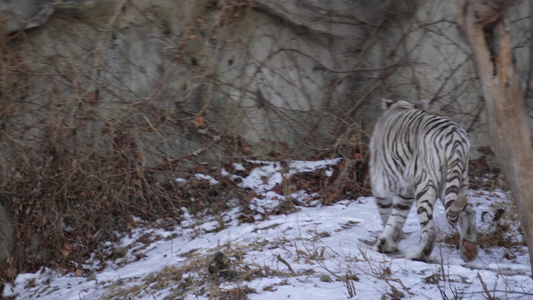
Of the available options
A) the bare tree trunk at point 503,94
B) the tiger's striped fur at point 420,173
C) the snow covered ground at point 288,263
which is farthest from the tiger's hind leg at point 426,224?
the bare tree trunk at point 503,94

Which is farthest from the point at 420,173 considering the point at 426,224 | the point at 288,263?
the point at 288,263

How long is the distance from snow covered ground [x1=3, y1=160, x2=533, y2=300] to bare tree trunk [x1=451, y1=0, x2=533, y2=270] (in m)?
0.86

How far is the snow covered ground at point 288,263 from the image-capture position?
5238 millimetres

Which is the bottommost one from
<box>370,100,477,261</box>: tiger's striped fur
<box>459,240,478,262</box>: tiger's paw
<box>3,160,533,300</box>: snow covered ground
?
<box>3,160,533,300</box>: snow covered ground

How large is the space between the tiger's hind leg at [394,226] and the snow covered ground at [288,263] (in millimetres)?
143

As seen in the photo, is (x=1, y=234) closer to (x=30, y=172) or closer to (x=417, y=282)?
(x=30, y=172)

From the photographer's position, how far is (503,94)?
13.5 ft

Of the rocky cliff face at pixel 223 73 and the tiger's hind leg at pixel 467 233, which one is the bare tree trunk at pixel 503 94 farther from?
the rocky cliff face at pixel 223 73

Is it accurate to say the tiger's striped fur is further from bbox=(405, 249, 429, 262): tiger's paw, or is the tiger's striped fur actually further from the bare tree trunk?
the bare tree trunk

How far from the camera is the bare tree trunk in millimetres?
4090

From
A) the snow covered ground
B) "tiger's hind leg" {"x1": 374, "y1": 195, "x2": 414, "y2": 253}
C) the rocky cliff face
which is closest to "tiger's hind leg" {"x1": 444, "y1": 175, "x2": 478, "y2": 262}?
the snow covered ground

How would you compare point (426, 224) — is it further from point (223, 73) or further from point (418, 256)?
point (223, 73)

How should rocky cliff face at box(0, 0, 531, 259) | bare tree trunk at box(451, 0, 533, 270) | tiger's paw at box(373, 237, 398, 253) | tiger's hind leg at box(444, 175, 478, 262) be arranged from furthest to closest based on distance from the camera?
rocky cliff face at box(0, 0, 531, 259) → tiger's paw at box(373, 237, 398, 253) → tiger's hind leg at box(444, 175, 478, 262) → bare tree trunk at box(451, 0, 533, 270)

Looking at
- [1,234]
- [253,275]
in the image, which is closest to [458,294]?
[253,275]
